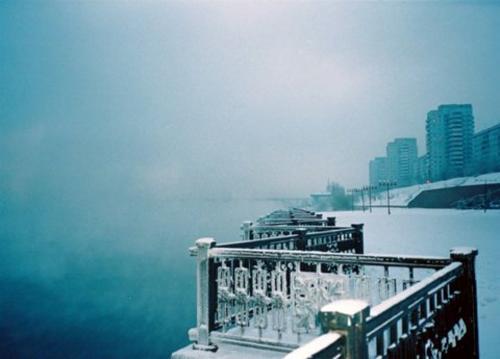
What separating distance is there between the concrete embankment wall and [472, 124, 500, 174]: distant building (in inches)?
1863

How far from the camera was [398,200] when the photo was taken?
114125 mm

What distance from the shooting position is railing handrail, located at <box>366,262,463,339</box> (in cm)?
288

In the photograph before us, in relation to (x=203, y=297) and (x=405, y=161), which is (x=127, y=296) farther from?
(x=405, y=161)

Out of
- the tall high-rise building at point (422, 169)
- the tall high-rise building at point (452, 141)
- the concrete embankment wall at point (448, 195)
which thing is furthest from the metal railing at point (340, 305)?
the tall high-rise building at point (422, 169)

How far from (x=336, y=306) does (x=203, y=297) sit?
412 centimetres

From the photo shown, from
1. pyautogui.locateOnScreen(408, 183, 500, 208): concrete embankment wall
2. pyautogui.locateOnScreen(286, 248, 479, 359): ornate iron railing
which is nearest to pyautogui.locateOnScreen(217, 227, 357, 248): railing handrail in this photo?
pyautogui.locateOnScreen(286, 248, 479, 359): ornate iron railing

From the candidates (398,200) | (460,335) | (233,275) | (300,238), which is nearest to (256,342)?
(233,275)

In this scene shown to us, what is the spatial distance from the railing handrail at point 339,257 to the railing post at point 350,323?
2622 millimetres

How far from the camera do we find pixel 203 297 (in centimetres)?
632

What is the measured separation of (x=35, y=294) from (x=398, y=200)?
316 ft

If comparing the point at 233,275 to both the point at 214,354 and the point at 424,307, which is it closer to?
the point at 214,354

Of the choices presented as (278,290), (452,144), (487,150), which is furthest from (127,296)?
(452,144)

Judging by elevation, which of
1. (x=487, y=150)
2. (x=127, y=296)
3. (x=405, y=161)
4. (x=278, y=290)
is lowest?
(x=127, y=296)

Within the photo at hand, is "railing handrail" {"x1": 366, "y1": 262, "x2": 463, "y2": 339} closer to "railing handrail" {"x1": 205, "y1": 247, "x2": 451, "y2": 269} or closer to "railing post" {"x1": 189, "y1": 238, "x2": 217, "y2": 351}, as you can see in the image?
"railing handrail" {"x1": 205, "y1": 247, "x2": 451, "y2": 269}
